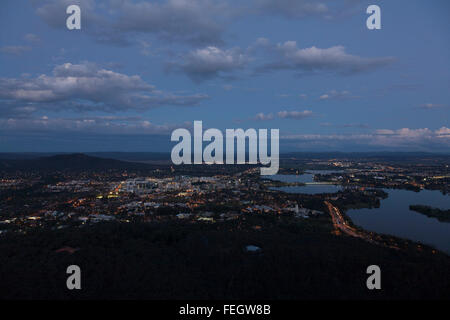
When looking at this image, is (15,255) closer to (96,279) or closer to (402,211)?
(96,279)

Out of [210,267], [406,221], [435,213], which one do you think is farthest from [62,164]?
[435,213]

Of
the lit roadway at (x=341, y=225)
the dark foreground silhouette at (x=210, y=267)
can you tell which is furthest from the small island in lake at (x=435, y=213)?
the dark foreground silhouette at (x=210, y=267)

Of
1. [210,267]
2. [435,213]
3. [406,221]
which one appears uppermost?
[210,267]

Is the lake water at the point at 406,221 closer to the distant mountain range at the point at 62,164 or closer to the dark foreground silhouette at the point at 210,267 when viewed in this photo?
the dark foreground silhouette at the point at 210,267

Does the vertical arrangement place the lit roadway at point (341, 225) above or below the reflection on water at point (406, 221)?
above

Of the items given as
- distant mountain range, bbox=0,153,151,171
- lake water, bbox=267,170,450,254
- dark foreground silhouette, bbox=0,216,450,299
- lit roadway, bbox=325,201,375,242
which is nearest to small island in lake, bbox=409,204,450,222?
lake water, bbox=267,170,450,254

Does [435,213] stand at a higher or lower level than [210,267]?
lower

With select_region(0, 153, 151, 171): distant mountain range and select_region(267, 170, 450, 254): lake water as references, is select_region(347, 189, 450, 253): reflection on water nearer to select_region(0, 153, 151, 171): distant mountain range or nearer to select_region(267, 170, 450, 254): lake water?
select_region(267, 170, 450, 254): lake water

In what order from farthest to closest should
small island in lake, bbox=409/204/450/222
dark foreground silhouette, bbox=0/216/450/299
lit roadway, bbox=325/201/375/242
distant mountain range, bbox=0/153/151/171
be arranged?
distant mountain range, bbox=0/153/151/171 → small island in lake, bbox=409/204/450/222 → lit roadway, bbox=325/201/375/242 → dark foreground silhouette, bbox=0/216/450/299

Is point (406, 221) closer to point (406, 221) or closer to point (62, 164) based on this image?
point (406, 221)
